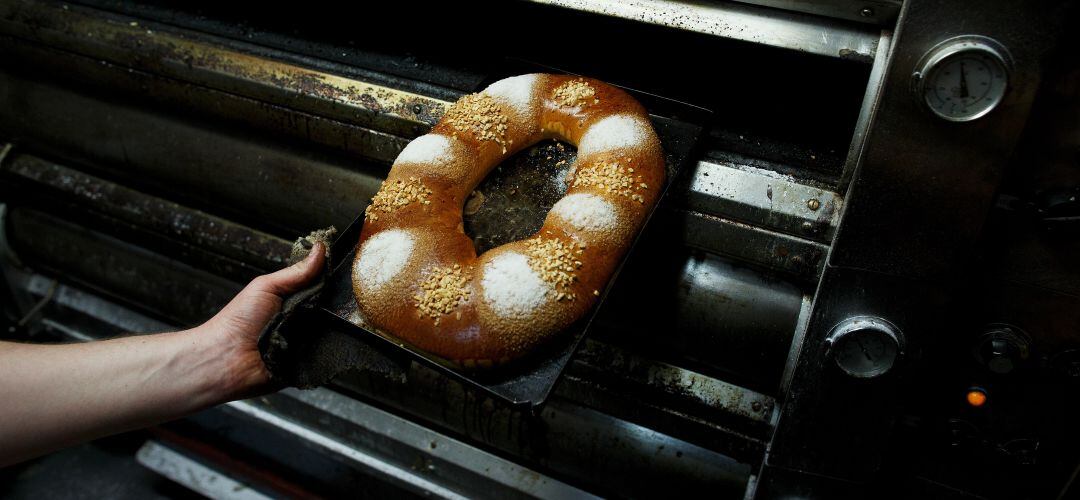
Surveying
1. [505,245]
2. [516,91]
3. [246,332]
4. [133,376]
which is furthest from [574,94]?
[133,376]

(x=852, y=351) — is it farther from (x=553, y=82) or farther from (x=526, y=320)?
(x=553, y=82)

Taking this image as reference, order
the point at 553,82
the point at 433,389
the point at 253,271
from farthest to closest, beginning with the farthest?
1. the point at 253,271
2. the point at 433,389
3. the point at 553,82

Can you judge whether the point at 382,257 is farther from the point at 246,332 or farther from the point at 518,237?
the point at 246,332

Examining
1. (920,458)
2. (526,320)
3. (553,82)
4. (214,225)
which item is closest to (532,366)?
(526,320)

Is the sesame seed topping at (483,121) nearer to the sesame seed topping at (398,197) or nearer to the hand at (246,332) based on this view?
the sesame seed topping at (398,197)

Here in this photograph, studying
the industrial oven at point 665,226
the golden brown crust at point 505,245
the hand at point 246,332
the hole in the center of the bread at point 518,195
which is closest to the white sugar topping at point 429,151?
the golden brown crust at point 505,245
